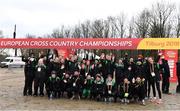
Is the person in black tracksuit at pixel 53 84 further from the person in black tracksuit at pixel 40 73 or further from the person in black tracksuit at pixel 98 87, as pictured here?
the person in black tracksuit at pixel 98 87

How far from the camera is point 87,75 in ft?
46.1

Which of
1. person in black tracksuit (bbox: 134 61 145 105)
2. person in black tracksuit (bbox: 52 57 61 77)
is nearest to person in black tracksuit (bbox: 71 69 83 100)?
person in black tracksuit (bbox: 52 57 61 77)

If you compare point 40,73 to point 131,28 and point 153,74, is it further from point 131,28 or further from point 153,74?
point 131,28

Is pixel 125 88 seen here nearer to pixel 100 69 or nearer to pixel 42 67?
pixel 100 69

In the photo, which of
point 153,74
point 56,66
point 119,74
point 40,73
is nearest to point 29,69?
point 40,73

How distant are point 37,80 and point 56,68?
37.1 inches

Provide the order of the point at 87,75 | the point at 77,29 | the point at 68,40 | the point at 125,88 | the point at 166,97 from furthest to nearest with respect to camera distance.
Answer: the point at 77,29 → the point at 68,40 → the point at 166,97 → the point at 87,75 → the point at 125,88

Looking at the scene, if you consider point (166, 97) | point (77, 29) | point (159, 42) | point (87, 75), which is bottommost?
point (166, 97)

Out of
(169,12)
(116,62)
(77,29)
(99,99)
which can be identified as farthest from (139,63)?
(77,29)

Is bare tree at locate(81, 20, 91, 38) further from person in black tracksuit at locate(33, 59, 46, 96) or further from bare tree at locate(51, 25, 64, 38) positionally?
person in black tracksuit at locate(33, 59, 46, 96)

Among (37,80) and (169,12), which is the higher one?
(169,12)

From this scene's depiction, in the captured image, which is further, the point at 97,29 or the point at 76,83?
the point at 97,29

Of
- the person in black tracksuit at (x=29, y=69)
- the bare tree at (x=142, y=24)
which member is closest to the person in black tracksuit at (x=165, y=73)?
the person in black tracksuit at (x=29, y=69)

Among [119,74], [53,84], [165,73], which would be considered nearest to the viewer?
[119,74]
